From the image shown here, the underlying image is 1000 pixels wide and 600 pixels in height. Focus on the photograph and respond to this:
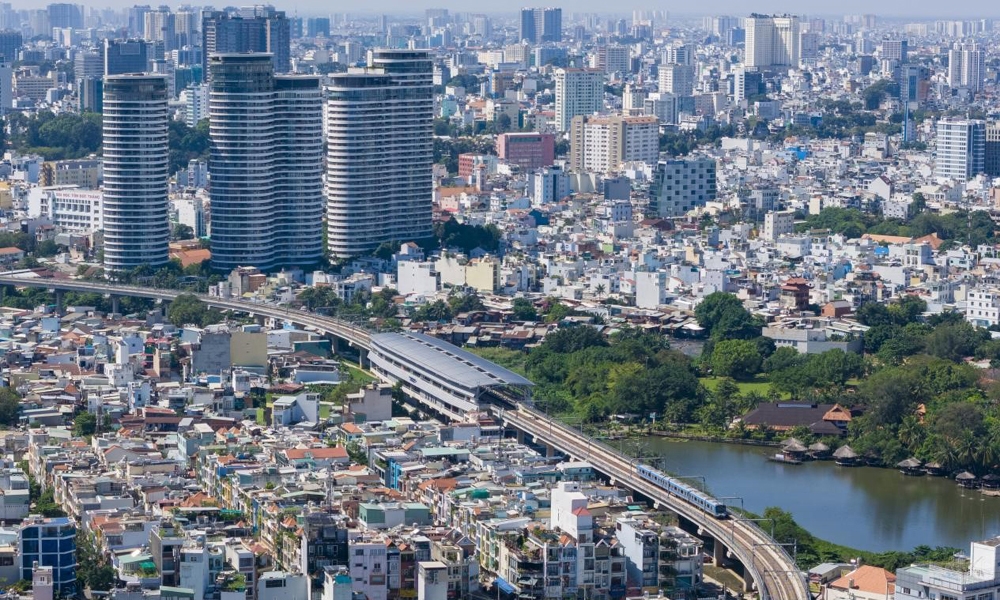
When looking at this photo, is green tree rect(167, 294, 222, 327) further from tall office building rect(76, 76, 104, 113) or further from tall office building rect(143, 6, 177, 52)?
tall office building rect(143, 6, 177, 52)

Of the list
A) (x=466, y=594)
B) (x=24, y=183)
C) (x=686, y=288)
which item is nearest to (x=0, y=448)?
(x=466, y=594)

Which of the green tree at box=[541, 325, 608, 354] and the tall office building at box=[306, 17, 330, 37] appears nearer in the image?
the green tree at box=[541, 325, 608, 354]

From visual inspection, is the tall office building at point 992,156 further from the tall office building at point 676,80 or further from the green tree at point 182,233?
the tall office building at point 676,80

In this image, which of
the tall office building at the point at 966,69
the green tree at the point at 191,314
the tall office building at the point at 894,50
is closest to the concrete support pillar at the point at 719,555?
the green tree at the point at 191,314

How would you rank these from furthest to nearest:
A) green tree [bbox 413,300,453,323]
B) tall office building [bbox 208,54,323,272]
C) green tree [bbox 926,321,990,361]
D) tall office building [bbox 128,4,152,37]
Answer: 1. tall office building [bbox 128,4,152,37]
2. tall office building [bbox 208,54,323,272]
3. green tree [bbox 413,300,453,323]
4. green tree [bbox 926,321,990,361]

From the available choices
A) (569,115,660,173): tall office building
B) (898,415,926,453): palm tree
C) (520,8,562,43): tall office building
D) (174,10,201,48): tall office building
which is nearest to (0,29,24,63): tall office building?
(174,10,201,48): tall office building

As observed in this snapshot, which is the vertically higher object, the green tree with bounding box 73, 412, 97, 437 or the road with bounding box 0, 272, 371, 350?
the road with bounding box 0, 272, 371, 350

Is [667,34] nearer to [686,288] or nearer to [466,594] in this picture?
[686,288]

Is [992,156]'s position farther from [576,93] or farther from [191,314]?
[191,314]
